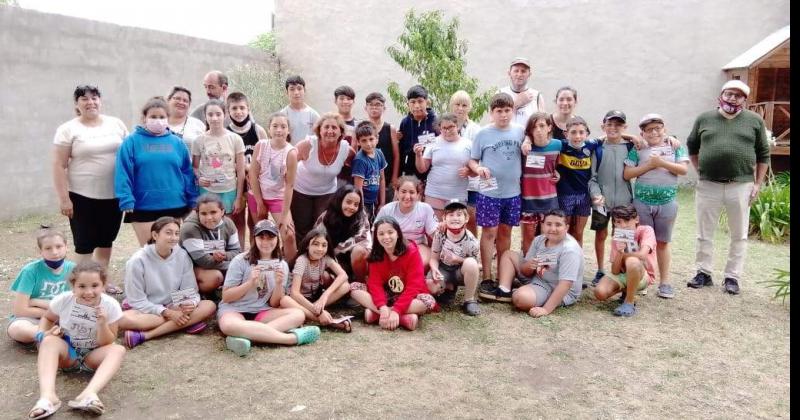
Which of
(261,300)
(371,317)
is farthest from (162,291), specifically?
(371,317)

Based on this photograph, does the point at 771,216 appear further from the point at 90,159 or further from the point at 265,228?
the point at 90,159

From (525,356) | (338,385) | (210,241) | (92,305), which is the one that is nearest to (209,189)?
(210,241)

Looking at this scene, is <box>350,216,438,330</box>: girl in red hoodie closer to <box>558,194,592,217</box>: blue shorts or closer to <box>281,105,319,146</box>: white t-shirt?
<box>558,194,592,217</box>: blue shorts

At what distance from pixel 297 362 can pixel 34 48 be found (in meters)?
6.44

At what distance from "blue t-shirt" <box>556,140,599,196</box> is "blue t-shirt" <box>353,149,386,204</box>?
148 cm

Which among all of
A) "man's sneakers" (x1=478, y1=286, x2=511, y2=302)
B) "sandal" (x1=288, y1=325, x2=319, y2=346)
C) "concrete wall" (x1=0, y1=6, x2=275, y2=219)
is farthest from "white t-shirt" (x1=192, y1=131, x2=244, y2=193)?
"concrete wall" (x1=0, y1=6, x2=275, y2=219)

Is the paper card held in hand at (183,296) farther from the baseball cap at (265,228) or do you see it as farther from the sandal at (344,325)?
the sandal at (344,325)

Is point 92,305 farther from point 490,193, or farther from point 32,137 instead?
point 32,137

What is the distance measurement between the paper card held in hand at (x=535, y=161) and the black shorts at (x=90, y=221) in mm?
3208

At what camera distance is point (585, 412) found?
3.03 m

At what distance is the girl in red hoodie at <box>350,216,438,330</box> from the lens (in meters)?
4.21

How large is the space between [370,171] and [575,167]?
168cm

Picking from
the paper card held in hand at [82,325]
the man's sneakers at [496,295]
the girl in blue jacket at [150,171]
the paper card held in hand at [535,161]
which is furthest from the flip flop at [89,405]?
the paper card held in hand at [535,161]

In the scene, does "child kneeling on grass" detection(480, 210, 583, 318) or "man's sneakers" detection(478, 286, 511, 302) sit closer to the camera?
"child kneeling on grass" detection(480, 210, 583, 318)
